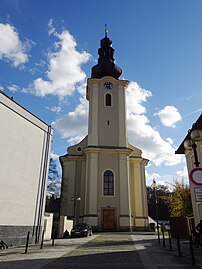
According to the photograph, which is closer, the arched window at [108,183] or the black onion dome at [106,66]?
the arched window at [108,183]

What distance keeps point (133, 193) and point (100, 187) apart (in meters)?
6.42

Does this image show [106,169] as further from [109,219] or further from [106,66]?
[106,66]

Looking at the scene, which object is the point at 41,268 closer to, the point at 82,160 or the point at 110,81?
the point at 82,160

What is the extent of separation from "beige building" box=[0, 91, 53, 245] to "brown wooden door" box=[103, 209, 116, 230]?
1683 centimetres

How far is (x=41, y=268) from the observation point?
7730 millimetres

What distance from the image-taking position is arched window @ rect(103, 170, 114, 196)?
33.2 metres

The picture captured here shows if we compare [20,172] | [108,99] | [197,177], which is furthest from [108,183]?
[197,177]

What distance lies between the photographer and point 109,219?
32.2 meters

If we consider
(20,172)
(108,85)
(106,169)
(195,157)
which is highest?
(108,85)

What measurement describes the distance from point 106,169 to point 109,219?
252 inches

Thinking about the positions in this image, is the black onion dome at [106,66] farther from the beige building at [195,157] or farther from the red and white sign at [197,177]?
the red and white sign at [197,177]

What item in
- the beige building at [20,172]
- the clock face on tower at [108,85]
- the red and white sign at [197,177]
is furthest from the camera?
the clock face on tower at [108,85]

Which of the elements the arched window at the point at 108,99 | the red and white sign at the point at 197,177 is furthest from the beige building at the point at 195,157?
the arched window at the point at 108,99

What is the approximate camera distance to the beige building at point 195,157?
6.65 metres
